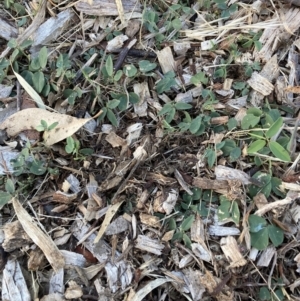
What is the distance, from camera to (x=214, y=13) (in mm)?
1584

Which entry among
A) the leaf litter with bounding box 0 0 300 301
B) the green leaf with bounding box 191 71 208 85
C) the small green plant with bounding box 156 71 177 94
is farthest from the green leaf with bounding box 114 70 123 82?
the green leaf with bounding box 191 71 208 85

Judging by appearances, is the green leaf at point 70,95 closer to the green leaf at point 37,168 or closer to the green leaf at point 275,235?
the green leaf at point 37,168

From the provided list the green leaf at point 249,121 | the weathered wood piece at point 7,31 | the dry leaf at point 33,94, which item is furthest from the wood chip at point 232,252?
the weathered wood piece at point 7,31

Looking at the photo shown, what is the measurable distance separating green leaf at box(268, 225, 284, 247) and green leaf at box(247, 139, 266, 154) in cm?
22

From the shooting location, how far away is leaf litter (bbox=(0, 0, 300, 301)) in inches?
52.8

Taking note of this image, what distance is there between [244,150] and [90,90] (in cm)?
51

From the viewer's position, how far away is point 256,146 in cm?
137

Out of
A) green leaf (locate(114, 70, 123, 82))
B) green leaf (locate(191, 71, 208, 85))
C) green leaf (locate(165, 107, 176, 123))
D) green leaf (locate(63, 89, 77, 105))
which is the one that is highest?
green leaf (locate(114, 70, 123, 82))

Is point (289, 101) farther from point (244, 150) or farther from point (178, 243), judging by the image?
point (178, 243)

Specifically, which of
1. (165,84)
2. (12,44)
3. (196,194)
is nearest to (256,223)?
(196,194)

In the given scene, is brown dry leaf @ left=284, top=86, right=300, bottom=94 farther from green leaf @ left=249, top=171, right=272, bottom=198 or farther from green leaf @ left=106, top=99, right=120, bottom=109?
green leaf @ left=106, top=99, right=120, bottom=109

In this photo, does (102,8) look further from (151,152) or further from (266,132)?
(266,132)

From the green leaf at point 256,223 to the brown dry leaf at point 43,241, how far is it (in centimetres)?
55

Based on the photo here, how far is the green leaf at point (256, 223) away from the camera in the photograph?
1.33m
